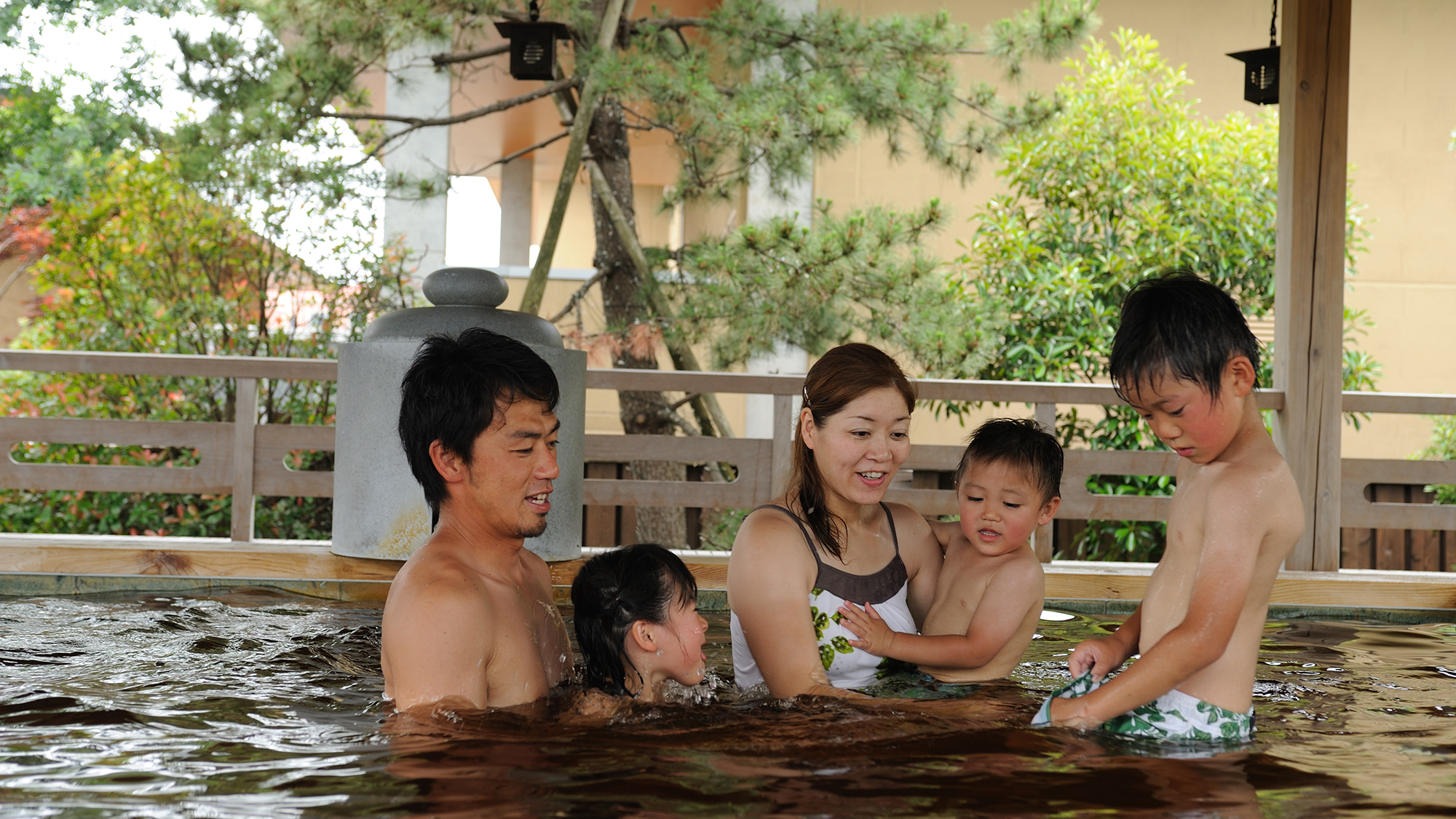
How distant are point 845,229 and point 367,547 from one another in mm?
3309

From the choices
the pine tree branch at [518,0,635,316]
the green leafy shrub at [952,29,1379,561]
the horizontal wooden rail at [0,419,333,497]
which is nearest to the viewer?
the horizontal wooden rail at [0,419,333,497]

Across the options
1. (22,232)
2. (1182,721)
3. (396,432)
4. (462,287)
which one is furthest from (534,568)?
(22,232)

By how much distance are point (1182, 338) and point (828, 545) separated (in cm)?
109

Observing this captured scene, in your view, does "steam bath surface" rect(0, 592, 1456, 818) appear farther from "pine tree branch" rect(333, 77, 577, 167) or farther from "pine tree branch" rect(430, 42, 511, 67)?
"pine tree branch" rect(430, 42, 511, 67)

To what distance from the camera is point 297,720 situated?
10.2ft

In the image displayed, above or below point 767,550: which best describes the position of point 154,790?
below

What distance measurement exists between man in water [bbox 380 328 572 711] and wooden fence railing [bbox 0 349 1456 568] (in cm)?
314

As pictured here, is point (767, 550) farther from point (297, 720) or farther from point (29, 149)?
point (29, 149)

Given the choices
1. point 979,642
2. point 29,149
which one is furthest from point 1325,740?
point 29,149

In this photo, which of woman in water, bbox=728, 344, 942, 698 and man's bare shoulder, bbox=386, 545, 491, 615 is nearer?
man's bare shoulder, bbox=386, 545, 491, 615

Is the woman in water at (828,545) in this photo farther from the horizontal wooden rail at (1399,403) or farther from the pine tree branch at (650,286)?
the pine tree branch at (650,286)

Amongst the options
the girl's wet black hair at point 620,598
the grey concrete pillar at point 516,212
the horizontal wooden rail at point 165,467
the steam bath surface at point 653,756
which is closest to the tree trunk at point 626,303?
the horizontal wooden rail at point 165,467

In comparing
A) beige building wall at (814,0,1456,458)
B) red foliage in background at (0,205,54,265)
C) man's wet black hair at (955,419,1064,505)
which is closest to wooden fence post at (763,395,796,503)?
man's wet black hair at (955,419,1064,505)

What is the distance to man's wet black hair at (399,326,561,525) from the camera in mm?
2689
